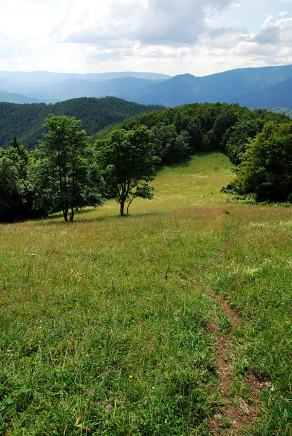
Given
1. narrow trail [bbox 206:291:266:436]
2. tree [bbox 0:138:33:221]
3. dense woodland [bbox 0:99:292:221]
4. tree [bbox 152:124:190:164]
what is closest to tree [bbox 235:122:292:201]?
dense woodland [bbox 0:99:292:221]

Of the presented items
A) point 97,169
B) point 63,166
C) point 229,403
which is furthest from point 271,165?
point 229,403

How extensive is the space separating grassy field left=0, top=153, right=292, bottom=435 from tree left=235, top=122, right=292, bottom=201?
35.2 metres

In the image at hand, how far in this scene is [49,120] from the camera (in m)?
30.5

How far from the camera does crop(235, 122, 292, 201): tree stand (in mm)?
47219

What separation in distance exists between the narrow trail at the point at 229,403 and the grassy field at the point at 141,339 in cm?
3

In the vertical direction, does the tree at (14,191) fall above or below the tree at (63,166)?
below

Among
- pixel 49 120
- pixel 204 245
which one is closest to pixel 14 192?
pixel 49 120

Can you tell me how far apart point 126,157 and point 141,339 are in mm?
32068

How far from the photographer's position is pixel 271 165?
159 feet

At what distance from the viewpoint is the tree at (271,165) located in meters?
47.2

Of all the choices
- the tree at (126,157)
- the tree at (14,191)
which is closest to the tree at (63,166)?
the tree at (126,157)

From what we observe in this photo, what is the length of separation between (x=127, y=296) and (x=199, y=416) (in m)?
4.57

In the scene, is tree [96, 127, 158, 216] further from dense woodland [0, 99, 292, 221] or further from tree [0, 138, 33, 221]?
tree [0, 138, 33, 221]

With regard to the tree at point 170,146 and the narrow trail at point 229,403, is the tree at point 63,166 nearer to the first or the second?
the narrow trail at point 229,403
